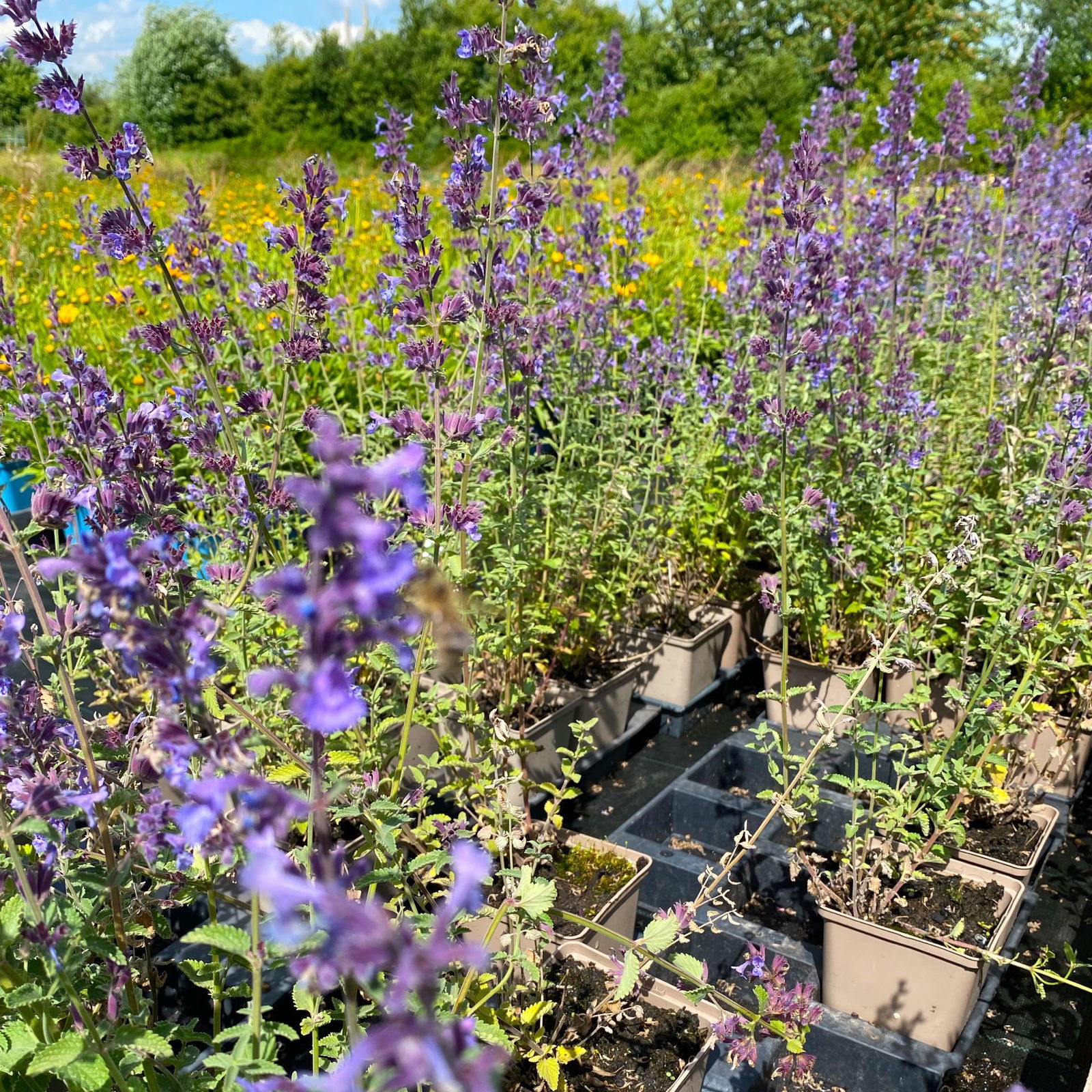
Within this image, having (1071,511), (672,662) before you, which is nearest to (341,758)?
(1071,511)

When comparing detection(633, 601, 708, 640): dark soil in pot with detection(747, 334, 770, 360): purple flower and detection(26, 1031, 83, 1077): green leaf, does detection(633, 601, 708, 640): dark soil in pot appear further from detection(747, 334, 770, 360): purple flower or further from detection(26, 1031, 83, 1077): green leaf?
detection(26, 1031, 83, 1077): green leaf

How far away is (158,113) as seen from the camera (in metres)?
33.7

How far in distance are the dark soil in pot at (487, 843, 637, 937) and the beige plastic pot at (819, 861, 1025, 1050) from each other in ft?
1.61

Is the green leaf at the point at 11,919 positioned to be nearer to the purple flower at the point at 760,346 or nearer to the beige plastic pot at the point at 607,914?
the beige plastic pot at the point at 607,914

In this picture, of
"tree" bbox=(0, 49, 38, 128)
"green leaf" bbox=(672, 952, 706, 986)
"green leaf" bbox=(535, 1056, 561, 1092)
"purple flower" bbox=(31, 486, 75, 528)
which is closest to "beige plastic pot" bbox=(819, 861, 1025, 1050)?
"green leaf" bbox=(672, 952, 706, 986)

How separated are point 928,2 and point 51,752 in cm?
3264

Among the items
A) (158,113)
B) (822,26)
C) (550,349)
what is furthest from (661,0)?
(550,349)

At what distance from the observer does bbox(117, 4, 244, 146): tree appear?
33219 millimetres

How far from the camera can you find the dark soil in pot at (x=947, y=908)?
2232 millimetres

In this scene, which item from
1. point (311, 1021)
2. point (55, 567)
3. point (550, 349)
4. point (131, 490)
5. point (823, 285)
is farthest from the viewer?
point (550, 349)

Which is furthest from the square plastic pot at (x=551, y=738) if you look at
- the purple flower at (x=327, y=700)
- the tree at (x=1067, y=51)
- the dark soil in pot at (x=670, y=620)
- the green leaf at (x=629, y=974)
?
the tree at (x=1067, y=51)

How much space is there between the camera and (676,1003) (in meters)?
1.93

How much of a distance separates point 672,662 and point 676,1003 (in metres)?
1.75

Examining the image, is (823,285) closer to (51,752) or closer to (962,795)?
(962,795)
